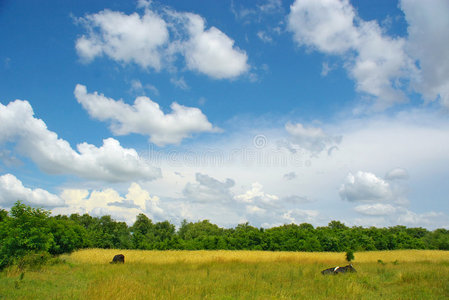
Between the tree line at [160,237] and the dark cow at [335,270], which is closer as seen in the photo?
the dark cow at [335,270]

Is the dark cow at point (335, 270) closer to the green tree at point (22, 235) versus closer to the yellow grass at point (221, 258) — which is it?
the yellow grass at point (221, 258)

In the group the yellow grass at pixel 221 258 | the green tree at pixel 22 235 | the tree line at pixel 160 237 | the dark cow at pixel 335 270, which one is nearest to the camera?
the dark cow at pixel 335 270

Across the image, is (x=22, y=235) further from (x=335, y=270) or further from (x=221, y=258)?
(x=335, y=270)

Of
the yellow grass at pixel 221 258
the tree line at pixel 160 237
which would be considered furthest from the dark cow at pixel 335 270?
the tree line at pixel 160 237

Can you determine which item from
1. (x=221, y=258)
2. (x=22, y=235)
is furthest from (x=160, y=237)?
(x=22, y=235)

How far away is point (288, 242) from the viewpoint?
47719mm

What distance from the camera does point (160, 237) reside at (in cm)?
6438

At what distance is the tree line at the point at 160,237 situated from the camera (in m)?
22.6

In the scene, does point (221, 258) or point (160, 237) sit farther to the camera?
point (160, 237)

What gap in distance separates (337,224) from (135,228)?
50.8 metres

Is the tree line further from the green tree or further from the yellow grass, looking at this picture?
the yellow grass

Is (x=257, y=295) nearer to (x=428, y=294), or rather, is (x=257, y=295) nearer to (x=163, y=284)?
(x=163, y=284)

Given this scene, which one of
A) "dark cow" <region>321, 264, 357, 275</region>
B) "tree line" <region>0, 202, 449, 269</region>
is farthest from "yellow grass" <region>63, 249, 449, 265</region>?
"dark cow" <region>321, 264, 357, 275</region>

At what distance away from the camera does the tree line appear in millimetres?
22594
